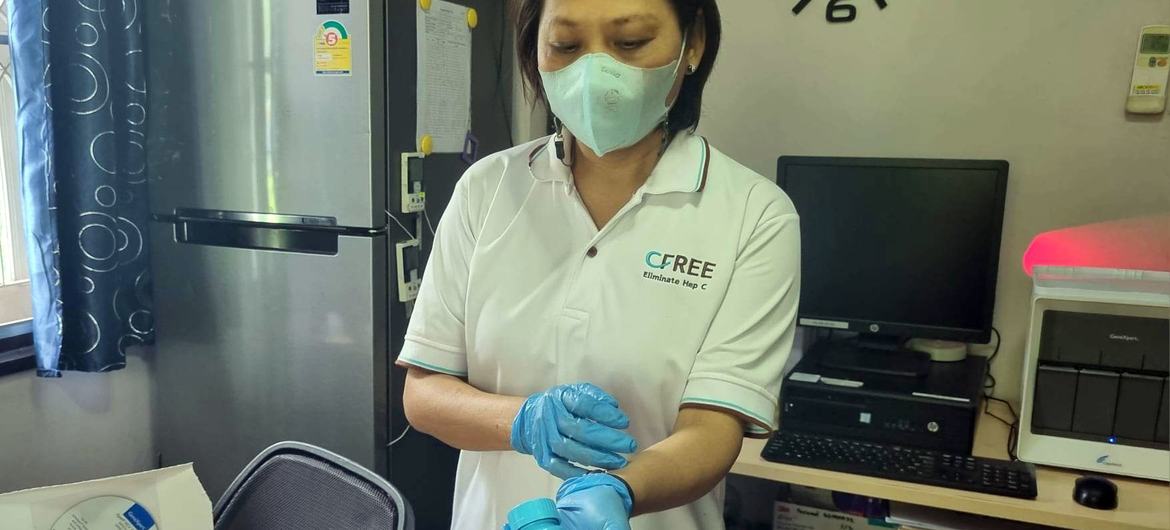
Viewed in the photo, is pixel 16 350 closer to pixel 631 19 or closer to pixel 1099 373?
pixel 631 19

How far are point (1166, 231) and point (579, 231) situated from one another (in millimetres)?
1260

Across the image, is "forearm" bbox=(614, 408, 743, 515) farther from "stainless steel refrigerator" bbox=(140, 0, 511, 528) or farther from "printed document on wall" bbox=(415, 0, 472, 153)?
"printed document on wall" bbox=(415, 0, 472, 153)

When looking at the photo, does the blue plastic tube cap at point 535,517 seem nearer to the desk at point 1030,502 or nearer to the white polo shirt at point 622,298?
the white polo shirt at point 622,298

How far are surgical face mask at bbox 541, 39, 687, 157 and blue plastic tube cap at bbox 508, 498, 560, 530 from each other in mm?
511

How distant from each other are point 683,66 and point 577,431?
1.70ft

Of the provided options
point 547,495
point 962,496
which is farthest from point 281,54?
point 962,496

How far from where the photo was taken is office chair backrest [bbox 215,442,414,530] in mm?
1083

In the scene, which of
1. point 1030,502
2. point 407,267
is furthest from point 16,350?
point 1030,502

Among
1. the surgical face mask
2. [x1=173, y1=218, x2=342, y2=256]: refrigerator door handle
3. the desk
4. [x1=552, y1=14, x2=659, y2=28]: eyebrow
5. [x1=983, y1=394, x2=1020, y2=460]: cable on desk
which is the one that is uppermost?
[x1=552, y1=14, x2=659, y2=28]: eyebrow

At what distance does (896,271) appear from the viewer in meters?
1.81

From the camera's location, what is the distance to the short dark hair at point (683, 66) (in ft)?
3.51

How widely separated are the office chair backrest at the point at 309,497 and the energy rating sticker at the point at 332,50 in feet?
2.73

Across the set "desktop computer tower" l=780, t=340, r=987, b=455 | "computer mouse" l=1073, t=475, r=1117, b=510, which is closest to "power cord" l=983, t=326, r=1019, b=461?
"desktop computer tower" l=780, t=340, r=987, b=455

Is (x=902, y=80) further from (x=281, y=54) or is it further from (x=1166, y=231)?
(x=281, y=54)
